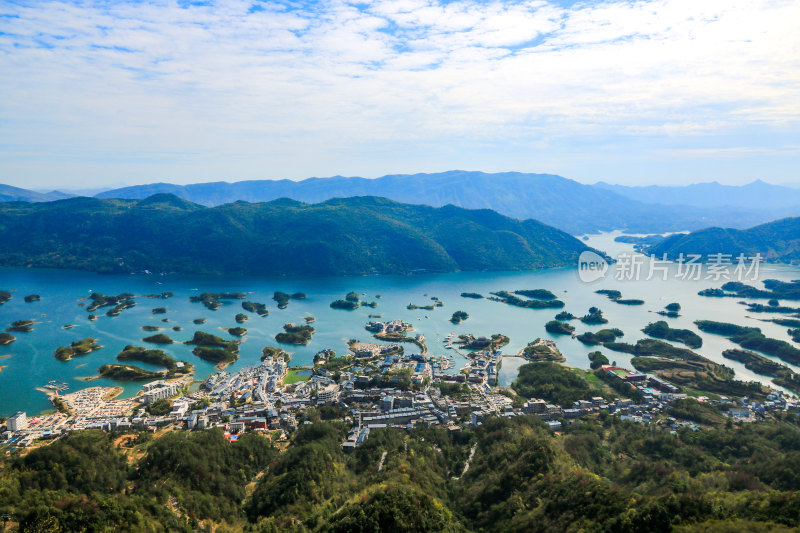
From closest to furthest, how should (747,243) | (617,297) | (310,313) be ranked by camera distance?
(310,313) → (617,297) → (747,243)

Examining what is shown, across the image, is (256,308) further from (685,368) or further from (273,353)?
(685,368)

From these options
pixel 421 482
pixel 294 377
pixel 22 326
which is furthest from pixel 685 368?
pixel 22 326

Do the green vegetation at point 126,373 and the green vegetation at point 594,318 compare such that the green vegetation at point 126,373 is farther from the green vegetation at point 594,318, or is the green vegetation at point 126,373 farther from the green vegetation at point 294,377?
the green vegetation at point 594,318

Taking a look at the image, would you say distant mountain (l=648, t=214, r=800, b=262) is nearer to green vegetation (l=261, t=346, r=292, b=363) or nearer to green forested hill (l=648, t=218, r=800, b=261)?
green forested hill (l=648, t=218, r=800, b=261)

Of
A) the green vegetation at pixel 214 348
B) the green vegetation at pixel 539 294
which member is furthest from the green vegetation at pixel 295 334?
the green vegetation at pixel 539 294

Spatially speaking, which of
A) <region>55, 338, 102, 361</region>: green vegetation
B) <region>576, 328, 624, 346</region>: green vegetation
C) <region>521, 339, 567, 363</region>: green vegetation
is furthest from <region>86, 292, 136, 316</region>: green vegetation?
<region>576, 328, 624, 346</region>: green vegetation

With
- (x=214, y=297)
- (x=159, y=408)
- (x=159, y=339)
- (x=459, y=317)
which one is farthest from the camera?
(x=214, y=297)
